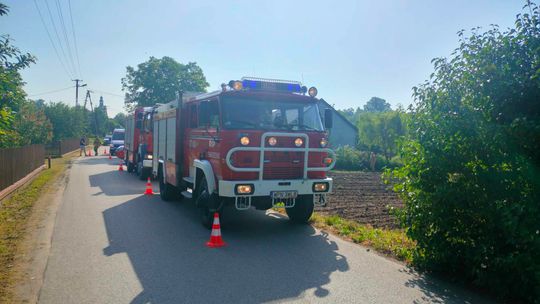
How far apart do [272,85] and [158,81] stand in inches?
1395

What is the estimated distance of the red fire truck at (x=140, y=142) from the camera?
51.5 ft

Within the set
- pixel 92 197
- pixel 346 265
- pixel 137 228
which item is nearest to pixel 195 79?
pixel 92 197

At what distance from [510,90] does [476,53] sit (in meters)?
0.76

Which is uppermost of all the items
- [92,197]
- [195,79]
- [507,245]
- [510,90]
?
[195,79]

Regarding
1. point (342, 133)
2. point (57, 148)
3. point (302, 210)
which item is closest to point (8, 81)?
point (302, 210)

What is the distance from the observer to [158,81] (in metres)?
41.3

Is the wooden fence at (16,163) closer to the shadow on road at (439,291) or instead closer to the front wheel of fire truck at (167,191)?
the front wheel of fire truck at (167,191)

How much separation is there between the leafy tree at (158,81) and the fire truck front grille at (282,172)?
3519 centimetres

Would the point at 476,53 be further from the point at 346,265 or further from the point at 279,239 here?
the point at 279,239

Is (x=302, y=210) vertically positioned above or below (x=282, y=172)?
below

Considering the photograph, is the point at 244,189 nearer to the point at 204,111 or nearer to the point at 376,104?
the point at 204,111

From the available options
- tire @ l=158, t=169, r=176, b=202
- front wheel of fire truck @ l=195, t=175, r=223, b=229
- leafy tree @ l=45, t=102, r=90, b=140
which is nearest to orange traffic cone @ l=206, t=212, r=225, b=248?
front wheel of fire truck @ l=195, t=175, r=223, b=229

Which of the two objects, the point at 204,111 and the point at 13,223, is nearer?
the point at 204,111

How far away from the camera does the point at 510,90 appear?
185 inches
